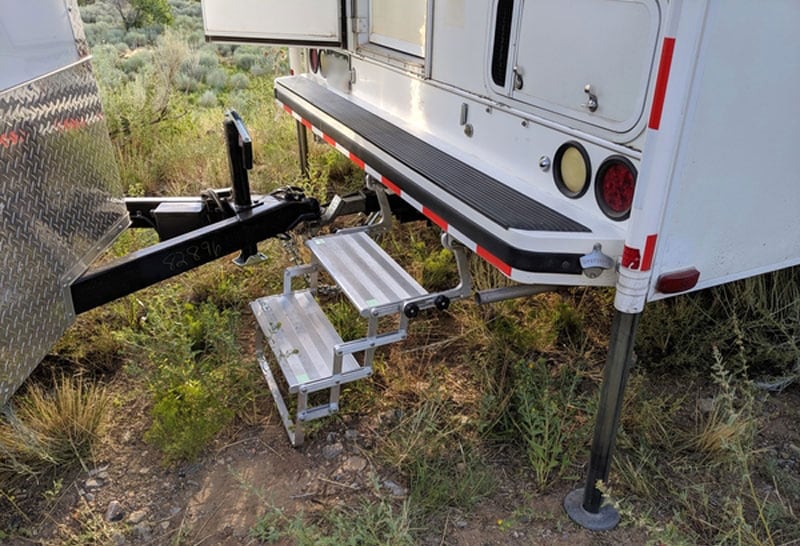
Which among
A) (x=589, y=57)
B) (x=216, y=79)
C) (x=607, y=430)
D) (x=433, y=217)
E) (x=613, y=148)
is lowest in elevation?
(x=216, y=79)

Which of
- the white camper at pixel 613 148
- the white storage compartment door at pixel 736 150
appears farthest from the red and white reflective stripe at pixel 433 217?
the white storage compartment door at pixel 736 150

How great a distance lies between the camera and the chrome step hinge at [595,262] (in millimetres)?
2104

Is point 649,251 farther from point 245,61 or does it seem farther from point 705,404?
point 245,61

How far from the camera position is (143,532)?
2.47 meters

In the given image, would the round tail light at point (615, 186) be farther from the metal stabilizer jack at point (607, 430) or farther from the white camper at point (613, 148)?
the metal stabilizer jack at point (607, 430)

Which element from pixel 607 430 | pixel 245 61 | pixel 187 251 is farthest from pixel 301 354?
pixel 245 61

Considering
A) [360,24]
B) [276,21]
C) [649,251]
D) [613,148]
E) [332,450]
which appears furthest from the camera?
[276,21]

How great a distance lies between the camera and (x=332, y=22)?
3.94m

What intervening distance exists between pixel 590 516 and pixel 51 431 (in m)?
2.23

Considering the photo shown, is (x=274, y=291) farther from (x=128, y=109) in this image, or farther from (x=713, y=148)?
(x=128, y=109)

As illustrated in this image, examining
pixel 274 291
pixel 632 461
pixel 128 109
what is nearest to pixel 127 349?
pixel 274 291

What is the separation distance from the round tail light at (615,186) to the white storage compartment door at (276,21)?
224 centimetres

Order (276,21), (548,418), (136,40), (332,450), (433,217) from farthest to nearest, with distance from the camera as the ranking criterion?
1. (136,40)
2. (276,21)
3. (332,450)
4. (433,217)
5. (548,418)

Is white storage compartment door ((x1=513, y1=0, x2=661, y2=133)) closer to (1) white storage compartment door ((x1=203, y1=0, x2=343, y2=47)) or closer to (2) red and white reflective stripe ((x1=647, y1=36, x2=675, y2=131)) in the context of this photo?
(2) red and white reflective stripe ((x1=647, y1=36, x2=675, y2=131))
